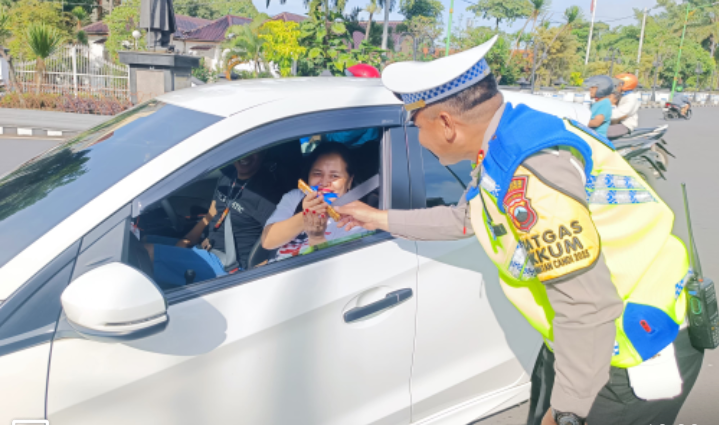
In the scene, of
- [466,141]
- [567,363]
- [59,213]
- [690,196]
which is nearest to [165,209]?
[59,213]

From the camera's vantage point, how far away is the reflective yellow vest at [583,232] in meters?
1.27

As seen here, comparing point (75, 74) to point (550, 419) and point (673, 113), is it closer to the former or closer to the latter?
point (550, 419)

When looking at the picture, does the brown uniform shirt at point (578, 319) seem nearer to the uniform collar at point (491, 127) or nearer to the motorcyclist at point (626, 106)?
the uniform collar at point (491, 127)

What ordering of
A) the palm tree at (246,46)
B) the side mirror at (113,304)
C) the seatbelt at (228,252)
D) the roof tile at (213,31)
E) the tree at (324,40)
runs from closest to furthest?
the side mirror at (113,304), the seatbelt at (228,252), the tree at (324,40), the palm tree at (246,46), the roof tile at (213,31)

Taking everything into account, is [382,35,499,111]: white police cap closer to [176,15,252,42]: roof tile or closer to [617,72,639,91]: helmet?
[617,72,639,91]: helmet

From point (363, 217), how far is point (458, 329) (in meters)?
0.57

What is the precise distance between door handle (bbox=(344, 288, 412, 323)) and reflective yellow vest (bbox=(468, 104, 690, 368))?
0.48 meters

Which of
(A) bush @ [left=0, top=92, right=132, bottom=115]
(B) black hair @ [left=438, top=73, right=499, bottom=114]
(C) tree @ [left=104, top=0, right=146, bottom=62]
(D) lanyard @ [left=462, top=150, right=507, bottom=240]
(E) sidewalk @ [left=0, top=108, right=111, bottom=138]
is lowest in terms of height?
(E) sidewalk @ [left=0, top=108, right=111, bottom=138]

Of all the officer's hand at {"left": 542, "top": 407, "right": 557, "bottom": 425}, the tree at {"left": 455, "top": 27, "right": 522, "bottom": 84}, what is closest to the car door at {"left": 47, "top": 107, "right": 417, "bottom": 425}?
the officer's hand at {"left": 542, "top": 407, "right": 557, "bottom": 425}

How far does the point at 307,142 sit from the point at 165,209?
88cm

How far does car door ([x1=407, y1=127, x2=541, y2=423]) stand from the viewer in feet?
6.91

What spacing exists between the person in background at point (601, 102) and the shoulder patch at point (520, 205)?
23.2ft

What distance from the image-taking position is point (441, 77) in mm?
1473

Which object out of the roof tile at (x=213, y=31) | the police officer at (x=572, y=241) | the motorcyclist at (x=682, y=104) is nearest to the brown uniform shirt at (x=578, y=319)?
the police officer at (x=572, y=241)
